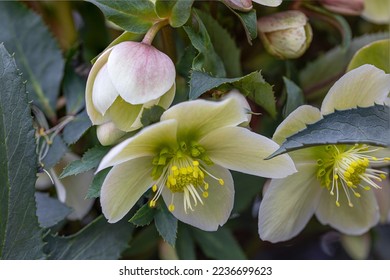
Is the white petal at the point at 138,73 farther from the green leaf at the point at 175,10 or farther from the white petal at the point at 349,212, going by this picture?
the white petal at the point at 349,212

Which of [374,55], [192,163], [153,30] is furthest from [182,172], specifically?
[374,55]

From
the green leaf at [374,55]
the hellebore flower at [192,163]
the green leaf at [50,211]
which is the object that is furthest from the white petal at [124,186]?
the green leaf at [374,55]

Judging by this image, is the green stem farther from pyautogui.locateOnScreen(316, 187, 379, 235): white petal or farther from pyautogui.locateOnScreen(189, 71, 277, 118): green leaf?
pyautogui.locateOnScreen(316, 187, 379, 235): white petal

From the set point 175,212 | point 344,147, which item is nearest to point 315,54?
point 344,147

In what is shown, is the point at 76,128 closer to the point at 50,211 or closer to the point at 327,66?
the point at 50,211

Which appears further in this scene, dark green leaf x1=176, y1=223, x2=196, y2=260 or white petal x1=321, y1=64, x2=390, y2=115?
dark green leaf x1=176, y1=223, x2=196, y2=260

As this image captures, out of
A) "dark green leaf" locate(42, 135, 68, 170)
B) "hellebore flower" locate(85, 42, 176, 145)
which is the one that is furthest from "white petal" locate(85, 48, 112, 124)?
"dark green leaf" locate(42, 135, 68, 170)

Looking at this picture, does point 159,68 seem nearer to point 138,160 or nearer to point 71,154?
point 138,160
